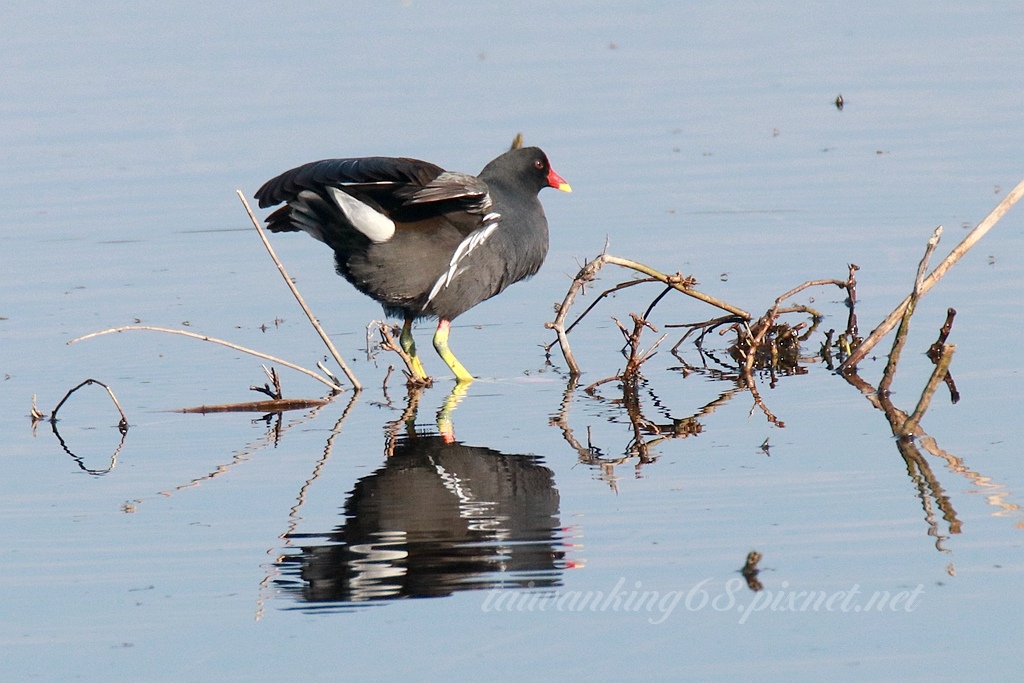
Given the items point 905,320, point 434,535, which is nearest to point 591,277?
point 905,320

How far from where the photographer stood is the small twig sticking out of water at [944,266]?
6445mm

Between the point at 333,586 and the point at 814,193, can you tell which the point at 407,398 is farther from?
the point at 814,193

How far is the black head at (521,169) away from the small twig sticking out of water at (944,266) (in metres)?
2.04

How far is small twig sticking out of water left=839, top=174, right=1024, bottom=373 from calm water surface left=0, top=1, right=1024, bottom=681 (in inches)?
7.3

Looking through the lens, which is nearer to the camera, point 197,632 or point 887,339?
point 197,632

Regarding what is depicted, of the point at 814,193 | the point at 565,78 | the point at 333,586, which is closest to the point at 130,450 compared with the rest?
the point at 333,586

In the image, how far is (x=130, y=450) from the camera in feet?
21.5

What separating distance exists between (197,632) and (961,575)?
236cm

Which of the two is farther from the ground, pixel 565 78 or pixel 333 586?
pixel 565 78

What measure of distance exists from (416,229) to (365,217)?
358 mm

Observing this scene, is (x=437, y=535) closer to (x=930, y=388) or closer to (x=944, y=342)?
(x=930, y=388)

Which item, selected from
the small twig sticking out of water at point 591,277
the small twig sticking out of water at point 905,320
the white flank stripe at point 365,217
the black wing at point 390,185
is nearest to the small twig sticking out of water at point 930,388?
the small twig sticking out of water at point 905,320

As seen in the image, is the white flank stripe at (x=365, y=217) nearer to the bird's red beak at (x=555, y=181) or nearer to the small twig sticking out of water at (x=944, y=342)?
the bird's red beak at (x=555, y=181)

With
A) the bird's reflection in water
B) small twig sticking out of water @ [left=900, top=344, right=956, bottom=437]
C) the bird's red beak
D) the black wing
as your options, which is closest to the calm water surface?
the bird's reflection in water
